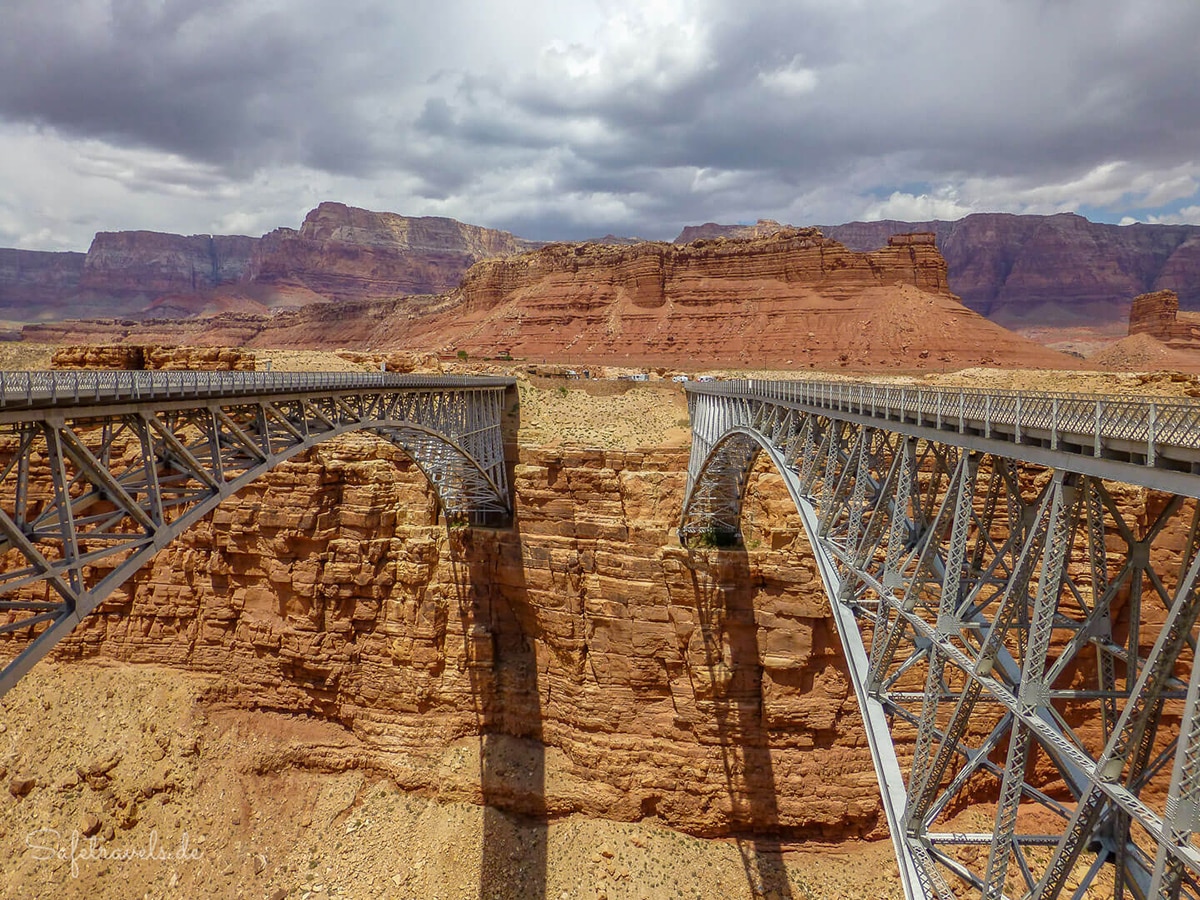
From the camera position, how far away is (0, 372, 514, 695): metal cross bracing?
315 inches

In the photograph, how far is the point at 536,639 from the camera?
27484 millimetres

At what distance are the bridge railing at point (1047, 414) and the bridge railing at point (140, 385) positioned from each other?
12750 millimetres

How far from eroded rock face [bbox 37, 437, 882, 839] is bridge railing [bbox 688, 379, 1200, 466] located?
41.9 feet

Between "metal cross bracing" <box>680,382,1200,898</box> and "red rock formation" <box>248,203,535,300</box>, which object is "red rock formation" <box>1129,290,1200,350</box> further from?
"red rock formation" <box>248,203,535,300</box>

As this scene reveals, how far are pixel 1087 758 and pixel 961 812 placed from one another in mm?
20440

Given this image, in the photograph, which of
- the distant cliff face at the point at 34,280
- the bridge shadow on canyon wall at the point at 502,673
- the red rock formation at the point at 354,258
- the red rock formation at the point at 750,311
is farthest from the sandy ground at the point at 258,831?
the distant cliff face at the point at 34,280

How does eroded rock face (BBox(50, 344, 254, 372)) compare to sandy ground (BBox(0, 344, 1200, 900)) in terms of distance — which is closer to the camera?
sandy ground (BBox(0, 344, 1200, 900))

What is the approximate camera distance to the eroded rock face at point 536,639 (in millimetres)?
23328

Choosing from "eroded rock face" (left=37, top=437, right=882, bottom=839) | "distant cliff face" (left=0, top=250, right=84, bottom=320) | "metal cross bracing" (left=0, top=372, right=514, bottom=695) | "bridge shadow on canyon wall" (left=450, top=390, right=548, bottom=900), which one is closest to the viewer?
"metal cross bracing" (left=0, top=372, right=514, bottom=695)

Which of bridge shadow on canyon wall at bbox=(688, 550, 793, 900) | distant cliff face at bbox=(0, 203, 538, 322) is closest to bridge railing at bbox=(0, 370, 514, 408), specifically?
bridge shadow on canyon wall at bbox=(688, 550, 793, 900)

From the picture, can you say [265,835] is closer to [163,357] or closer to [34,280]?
[163,357]

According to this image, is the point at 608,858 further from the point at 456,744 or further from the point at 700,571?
the point at 700,571

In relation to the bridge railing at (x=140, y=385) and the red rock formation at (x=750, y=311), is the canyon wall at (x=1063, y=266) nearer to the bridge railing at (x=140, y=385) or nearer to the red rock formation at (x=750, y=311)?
the red rock formation at (x=750, y=311)

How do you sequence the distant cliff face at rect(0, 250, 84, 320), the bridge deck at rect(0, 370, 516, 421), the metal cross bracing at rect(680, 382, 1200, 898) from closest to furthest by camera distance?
the metal cross bracing at rect(680, 382, 1200, 898) → the bridge deck at rect(0, 370, 516, 421) → the distant cliff face at rect(0, 250, 84, 320)
